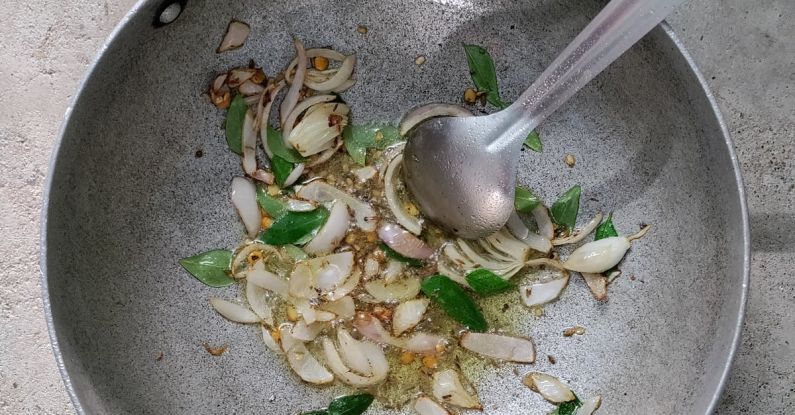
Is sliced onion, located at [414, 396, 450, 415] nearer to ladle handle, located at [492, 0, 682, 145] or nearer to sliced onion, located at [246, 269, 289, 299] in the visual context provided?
sliced onion, located at [246, 269, 289, 299]

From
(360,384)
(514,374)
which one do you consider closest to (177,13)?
(360,384)

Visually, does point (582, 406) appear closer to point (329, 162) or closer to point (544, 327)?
point (544, 327)

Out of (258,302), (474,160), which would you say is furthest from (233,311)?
(474,160)

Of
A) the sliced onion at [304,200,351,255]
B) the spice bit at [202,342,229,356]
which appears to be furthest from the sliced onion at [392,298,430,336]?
the spice bit at [202,342,229,356]

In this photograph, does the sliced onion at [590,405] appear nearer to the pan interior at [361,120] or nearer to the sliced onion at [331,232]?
the pan interior at [361,120]

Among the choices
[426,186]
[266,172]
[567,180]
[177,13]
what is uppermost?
[177,13]

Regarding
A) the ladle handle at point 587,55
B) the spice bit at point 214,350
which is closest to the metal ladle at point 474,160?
the ladle handle at point 587,55
